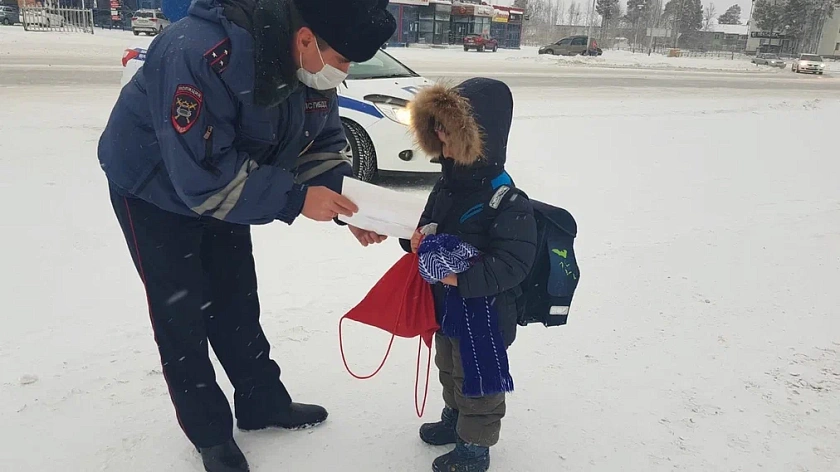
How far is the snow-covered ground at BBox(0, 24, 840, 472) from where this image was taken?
2473 mm

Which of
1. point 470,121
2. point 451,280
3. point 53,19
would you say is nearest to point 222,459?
point 451,280

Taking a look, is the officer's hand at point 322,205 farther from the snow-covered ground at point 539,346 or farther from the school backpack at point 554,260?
the snow-covered ground at point 539,346

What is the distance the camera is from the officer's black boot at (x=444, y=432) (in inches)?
98.8

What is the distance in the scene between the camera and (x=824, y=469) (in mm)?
2424

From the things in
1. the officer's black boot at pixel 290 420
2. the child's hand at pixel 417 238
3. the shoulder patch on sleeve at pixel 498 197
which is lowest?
the officer's black boot at pixel 290 420

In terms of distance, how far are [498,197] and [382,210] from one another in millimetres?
393

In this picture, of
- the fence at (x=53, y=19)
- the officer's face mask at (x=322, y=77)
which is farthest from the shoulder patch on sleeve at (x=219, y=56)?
the fence at (x=53, y=19)

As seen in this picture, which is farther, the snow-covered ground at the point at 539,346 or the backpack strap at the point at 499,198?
the snow-covered ground at the point at 539,346

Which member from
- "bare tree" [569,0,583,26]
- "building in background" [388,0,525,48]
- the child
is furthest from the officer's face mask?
"bare tree" [569,0,583,26]

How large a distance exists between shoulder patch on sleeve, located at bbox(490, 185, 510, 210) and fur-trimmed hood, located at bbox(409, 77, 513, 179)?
0.20 feet

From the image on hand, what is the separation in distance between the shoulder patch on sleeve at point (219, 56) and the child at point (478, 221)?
2.08 feet

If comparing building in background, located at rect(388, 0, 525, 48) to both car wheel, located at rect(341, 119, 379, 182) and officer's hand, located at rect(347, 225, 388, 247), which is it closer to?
car wheel, located at rect(341, 119, 379, 182)

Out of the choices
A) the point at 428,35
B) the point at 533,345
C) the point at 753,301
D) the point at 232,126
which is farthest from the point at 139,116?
the point at 428,35

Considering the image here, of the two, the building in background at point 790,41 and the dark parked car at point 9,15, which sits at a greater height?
the building in background at point 790,41
